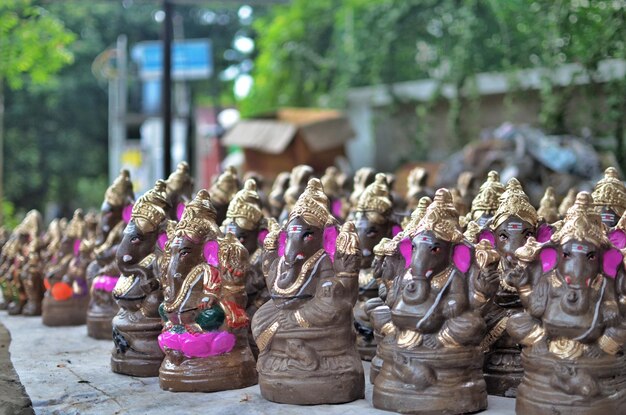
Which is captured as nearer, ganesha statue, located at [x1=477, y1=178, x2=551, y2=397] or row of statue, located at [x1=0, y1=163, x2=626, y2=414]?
row of statue, located at [x1=0, y1=163, x2=626, y2=414]

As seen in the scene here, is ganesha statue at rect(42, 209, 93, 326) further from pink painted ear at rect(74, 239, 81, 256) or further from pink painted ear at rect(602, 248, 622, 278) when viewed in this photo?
pink painted ear at rect(602, 248, 622, 278)

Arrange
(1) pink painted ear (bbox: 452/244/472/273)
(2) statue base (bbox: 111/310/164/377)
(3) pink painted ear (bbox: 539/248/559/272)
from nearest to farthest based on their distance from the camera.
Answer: (3) pink painted ear (bbox: 539/248/559/272) < (1) pink painted ear (bbox: 452/244/472/273) < (2) statue base (bbox: 111/310/164/377)

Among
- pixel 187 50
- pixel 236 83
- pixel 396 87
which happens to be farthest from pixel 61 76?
pixel 396 87

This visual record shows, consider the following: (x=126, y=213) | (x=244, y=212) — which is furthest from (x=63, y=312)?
(x=244, y=212)

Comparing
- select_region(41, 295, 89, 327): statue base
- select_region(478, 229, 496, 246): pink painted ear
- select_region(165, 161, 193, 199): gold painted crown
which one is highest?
select_region(165, 161, 193, 199): gold painted crown

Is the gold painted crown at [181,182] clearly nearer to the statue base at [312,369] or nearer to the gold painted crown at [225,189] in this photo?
the gold painted crown at [225,189]

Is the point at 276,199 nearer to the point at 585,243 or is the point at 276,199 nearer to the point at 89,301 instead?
the point at 89,301

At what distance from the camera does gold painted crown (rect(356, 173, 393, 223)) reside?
227 inches

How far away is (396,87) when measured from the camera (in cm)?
1436

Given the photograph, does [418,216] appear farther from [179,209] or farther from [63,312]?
[63,312]

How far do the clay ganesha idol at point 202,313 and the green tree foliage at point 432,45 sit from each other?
5464 mm

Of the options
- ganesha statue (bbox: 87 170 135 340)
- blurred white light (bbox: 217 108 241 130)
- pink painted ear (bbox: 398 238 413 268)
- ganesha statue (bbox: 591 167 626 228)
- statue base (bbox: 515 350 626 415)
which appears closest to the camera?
statue base (bbox: 515 350 626 415)

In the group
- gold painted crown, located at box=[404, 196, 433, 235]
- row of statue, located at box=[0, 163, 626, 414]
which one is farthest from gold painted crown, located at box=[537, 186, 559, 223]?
gold painted crown, located at box=[404, 196, 433, 235]

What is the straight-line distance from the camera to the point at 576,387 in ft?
12.9
